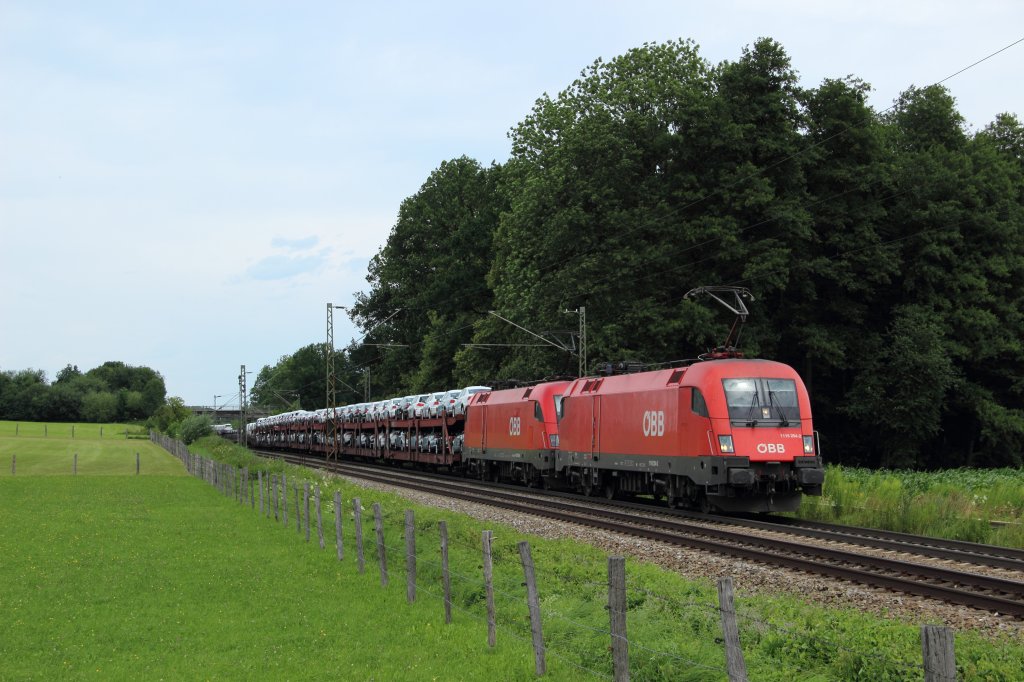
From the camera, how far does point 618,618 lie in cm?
891

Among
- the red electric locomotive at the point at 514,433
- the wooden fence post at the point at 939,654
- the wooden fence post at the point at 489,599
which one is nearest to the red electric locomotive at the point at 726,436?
the red electric locomotive at the point at 514,433

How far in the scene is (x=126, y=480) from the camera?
4956 cm

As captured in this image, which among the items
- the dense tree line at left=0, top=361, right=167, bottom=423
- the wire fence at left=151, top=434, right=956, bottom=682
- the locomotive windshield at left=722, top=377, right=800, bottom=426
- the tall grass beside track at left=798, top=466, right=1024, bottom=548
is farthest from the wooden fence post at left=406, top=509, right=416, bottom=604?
the dense tree line at left=0, top=361, right=167, bottom=423

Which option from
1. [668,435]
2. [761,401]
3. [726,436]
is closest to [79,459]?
[668,435]

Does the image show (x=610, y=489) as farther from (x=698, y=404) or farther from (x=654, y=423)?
(x=698, y=404)

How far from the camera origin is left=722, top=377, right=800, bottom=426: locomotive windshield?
78.5 ft

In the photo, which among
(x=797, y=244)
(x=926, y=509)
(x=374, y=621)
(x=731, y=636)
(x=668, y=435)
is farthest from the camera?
(x=797, y=244)

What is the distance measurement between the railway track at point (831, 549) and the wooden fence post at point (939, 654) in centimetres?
737

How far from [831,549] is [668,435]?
8195 millimetres

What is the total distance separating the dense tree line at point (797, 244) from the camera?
4703 centimetres

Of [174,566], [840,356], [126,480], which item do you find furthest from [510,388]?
[174,566]

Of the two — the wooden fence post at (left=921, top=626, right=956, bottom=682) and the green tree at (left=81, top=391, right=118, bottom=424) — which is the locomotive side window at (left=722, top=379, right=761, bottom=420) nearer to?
the wooden fence post at (left=921, top=626, right=956, bottom=682)

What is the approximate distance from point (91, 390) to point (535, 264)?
141716 mm

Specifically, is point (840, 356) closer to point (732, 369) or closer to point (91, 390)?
point (732, 369)
